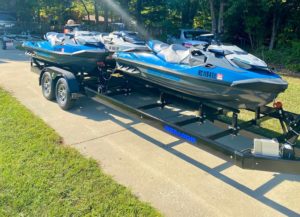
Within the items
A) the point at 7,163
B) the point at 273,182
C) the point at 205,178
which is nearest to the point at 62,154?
the point at 7,163

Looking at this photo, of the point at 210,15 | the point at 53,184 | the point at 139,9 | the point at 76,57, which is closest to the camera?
the point at 53,184

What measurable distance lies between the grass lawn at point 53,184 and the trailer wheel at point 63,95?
1223mm

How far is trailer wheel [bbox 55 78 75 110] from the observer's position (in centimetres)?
604

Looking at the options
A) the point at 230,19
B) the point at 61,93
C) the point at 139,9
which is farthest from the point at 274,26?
the point at 61,93

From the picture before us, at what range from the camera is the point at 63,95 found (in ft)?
20.6

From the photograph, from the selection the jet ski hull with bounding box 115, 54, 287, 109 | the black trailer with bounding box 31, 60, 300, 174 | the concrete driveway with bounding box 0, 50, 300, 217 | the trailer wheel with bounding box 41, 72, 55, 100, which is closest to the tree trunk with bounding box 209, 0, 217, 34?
the black trailer with bounding box 31, 60, 300, 174

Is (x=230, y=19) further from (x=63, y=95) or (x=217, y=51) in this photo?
(x=217, y=51)

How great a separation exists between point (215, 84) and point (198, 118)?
30.9 inches

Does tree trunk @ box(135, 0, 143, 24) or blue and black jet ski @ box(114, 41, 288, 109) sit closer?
blue and black jet ski @ box(114, 41, 288, 109)

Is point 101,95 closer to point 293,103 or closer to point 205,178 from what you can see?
point 205,178

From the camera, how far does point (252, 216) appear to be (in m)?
3.14

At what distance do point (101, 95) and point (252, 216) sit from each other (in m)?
3.22

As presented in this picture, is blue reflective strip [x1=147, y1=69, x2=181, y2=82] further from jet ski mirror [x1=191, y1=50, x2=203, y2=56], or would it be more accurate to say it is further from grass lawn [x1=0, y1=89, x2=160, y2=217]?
grass lawn [x1=0, y1=89, x2=160, y2=217]

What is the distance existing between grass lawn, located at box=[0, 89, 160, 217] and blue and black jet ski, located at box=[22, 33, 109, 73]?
1.79 m
